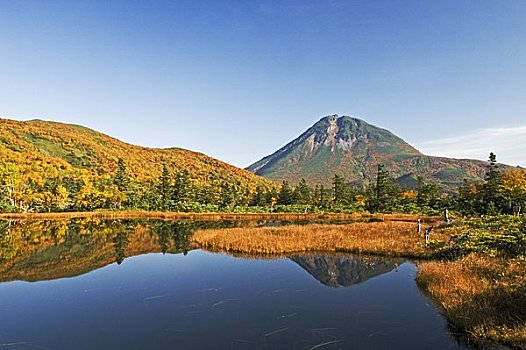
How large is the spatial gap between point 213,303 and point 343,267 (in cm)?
969

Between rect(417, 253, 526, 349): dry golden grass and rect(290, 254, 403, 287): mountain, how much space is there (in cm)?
374

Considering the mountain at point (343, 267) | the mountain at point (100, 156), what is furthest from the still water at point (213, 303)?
the mountain at point (100, 156)

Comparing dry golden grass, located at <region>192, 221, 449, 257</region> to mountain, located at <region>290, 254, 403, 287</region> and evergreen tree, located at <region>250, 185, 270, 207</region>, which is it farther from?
evergreen tree, located at <region>250, 185, 270, 207</region>

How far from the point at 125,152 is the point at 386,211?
131 metres

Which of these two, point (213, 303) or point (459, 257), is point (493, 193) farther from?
point (213, 303)

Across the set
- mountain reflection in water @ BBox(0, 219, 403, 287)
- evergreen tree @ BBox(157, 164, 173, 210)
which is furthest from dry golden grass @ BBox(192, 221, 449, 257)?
evergreen tree @ BBox(157, 164, 173, 210)

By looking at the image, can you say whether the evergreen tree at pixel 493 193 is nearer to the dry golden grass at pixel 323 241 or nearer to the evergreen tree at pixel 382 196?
the evergreen tree at pixel 382 196

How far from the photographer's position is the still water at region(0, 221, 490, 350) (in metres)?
11.9

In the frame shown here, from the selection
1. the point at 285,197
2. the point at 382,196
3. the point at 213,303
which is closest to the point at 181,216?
the point at 285,197

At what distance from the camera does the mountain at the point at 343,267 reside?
2003cm

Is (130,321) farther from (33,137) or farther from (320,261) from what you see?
(33,137)

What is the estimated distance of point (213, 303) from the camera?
52.7ft

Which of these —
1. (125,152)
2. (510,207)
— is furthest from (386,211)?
(125,152)

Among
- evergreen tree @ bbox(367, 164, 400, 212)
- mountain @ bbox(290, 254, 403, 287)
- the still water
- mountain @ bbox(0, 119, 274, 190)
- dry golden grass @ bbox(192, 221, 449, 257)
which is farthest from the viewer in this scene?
mountain @ bbox(0, 119, 274, 190)
